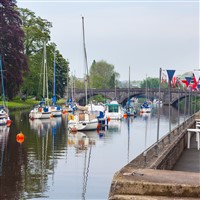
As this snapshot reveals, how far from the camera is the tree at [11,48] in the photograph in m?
63.0

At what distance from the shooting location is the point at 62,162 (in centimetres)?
2566

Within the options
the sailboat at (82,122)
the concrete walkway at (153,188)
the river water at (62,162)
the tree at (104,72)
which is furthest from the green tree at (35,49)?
the tree at (104,72)

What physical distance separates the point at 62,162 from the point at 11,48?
41.8 metres

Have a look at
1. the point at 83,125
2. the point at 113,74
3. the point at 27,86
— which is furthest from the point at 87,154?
the point at 113,74

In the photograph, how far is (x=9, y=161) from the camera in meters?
25.4

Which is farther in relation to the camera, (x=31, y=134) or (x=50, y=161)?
(x=31, y=134)

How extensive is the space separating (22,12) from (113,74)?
83492 millimetres

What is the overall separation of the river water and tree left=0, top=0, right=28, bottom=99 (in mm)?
20334

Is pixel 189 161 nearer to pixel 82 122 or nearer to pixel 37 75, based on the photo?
pixel 82 122

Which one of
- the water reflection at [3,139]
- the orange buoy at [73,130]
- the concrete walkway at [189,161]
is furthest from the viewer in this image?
the orange buoy at [73,130]

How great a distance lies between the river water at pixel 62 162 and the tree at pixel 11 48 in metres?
20.3

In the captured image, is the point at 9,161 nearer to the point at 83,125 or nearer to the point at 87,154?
the point at 87,154

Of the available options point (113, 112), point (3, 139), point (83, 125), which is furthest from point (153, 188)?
Answer: point (113, 112)

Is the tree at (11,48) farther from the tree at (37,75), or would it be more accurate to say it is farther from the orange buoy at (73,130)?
the orange buoy at (73,130)
